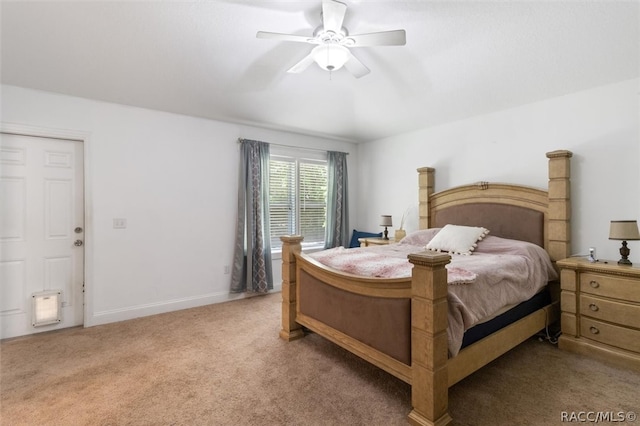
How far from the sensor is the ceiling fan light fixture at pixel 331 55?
202 cm

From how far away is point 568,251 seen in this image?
2922mm

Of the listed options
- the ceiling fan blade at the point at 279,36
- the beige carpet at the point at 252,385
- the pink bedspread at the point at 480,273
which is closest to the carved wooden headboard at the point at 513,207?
the pink bedspread at the point at 480,273

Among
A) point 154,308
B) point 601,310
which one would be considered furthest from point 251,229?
point 601,310

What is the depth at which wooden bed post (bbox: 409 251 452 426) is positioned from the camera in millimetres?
1580

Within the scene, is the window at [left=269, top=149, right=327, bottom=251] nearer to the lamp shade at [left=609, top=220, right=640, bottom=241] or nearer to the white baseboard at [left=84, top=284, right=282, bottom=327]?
the white baseboard at [left=84, top=284, right=282, bottom=327]

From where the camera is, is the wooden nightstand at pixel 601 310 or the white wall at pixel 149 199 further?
the white wall at pixel 149 199

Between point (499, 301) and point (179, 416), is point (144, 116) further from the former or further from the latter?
point (499, 301)

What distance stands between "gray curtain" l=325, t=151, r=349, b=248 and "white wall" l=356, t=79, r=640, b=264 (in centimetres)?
109

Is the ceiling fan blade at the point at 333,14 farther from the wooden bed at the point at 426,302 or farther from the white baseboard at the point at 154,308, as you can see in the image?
the white baseboard at the point at 154,308

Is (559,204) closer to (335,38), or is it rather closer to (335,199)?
(335,38)

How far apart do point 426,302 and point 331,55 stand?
5.59 feet

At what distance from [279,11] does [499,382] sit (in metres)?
2.91

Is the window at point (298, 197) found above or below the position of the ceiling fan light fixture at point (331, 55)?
below

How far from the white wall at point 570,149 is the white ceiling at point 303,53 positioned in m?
0.20
